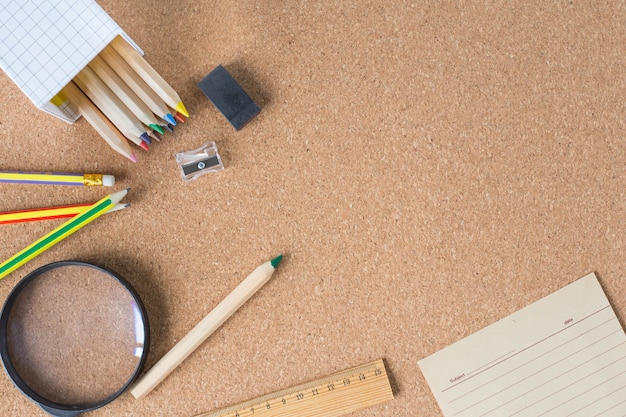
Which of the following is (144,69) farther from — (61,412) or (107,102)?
(61,412)

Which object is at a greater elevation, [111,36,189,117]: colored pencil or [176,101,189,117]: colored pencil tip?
[111,36,189,117]: colored pencil

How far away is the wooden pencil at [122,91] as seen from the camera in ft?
2.23

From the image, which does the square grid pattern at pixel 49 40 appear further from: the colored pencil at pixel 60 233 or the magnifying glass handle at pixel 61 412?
the magnifying glass handle at pixel 61 412

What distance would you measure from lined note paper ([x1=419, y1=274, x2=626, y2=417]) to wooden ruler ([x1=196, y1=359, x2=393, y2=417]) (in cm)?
7

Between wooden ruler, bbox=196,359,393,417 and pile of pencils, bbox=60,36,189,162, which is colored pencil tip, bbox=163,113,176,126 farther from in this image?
wooden ruler, bbox=196,359,393,417

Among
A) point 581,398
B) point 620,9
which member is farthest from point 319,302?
point 620,9

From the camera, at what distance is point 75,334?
0.74 metres

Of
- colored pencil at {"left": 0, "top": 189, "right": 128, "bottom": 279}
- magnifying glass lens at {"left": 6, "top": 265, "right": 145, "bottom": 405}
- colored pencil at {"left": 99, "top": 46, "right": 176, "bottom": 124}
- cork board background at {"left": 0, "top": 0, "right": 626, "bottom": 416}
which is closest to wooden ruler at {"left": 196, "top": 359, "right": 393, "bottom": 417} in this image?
cork board background at {"left": 0, "top": 0, "right": 626, "bottom": 416}

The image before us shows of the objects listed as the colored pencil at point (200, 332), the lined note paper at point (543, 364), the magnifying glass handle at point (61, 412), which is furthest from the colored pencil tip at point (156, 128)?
the lined note paper at point (543, 364)

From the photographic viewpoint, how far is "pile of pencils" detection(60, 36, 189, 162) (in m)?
0.68

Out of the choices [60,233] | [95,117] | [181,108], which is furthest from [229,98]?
[60,233]

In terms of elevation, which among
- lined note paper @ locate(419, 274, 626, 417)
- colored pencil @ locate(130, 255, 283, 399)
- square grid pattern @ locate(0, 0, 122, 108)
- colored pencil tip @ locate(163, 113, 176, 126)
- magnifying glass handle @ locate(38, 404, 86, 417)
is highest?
square grid pattern @ locate(0, 0, 122, 108)

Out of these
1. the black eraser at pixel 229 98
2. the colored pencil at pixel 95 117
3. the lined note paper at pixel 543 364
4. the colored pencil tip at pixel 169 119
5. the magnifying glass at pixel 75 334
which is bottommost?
the lined note paper at pixel 543 364

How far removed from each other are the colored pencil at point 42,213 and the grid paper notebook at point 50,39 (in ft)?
0.55
